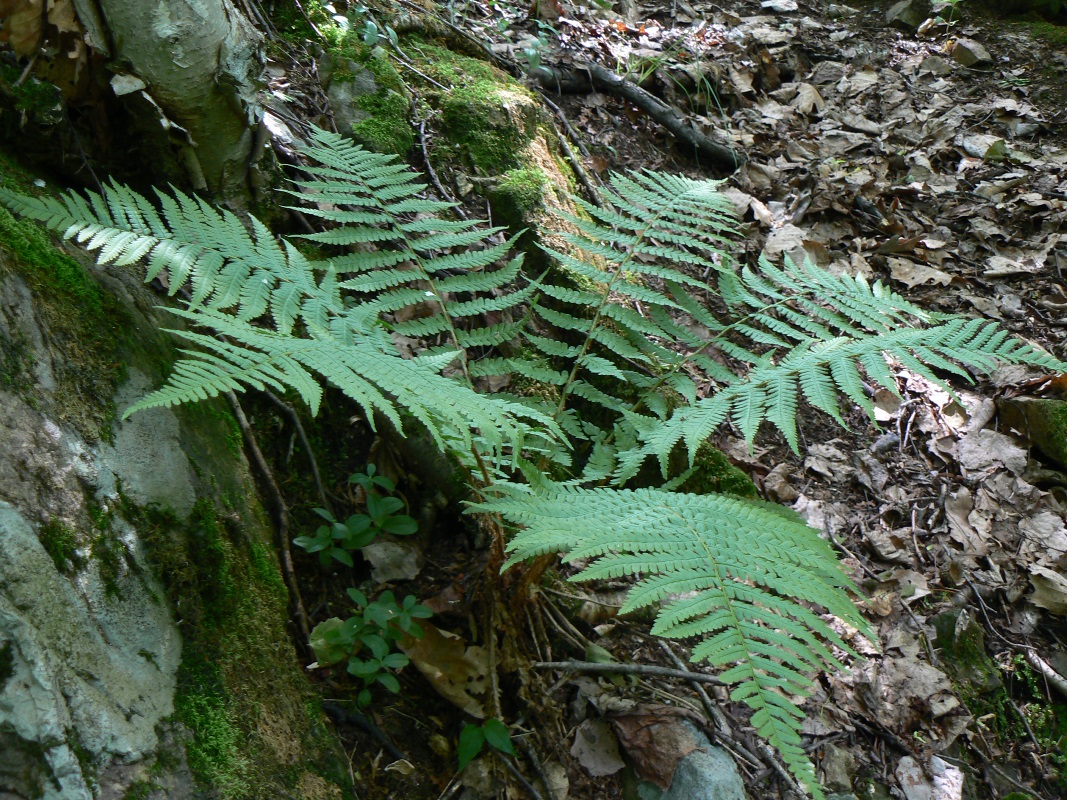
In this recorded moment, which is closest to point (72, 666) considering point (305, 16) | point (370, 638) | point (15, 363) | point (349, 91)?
point (15, 363)

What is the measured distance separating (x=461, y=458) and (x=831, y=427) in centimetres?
208

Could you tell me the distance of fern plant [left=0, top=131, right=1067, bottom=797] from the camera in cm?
146

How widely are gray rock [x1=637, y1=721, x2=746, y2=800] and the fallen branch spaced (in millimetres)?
3461

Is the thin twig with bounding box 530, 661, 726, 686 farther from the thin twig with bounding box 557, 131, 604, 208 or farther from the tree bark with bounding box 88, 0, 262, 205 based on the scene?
the thin twig with bounding box 557, 131, 604, 208

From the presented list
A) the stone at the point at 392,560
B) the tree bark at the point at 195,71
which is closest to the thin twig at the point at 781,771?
the stone at the point at 392,560

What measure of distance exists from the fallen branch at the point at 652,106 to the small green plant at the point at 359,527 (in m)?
3.12

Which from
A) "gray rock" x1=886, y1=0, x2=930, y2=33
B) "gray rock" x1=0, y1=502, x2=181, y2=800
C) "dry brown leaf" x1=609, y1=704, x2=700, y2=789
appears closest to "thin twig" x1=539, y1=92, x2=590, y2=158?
"dry brown leaf" x1=609, y1=704, x2=700, y2=789

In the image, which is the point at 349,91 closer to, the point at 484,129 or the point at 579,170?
the point at 484,129

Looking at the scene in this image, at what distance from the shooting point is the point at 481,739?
1835 millimetres

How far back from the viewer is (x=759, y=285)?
104 inches

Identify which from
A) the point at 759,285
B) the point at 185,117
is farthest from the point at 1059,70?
the point at 185,117

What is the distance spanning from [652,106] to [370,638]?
3.68 m

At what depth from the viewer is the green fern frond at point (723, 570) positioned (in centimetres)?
132

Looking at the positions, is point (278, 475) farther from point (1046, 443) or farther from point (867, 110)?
point (867, 110)
